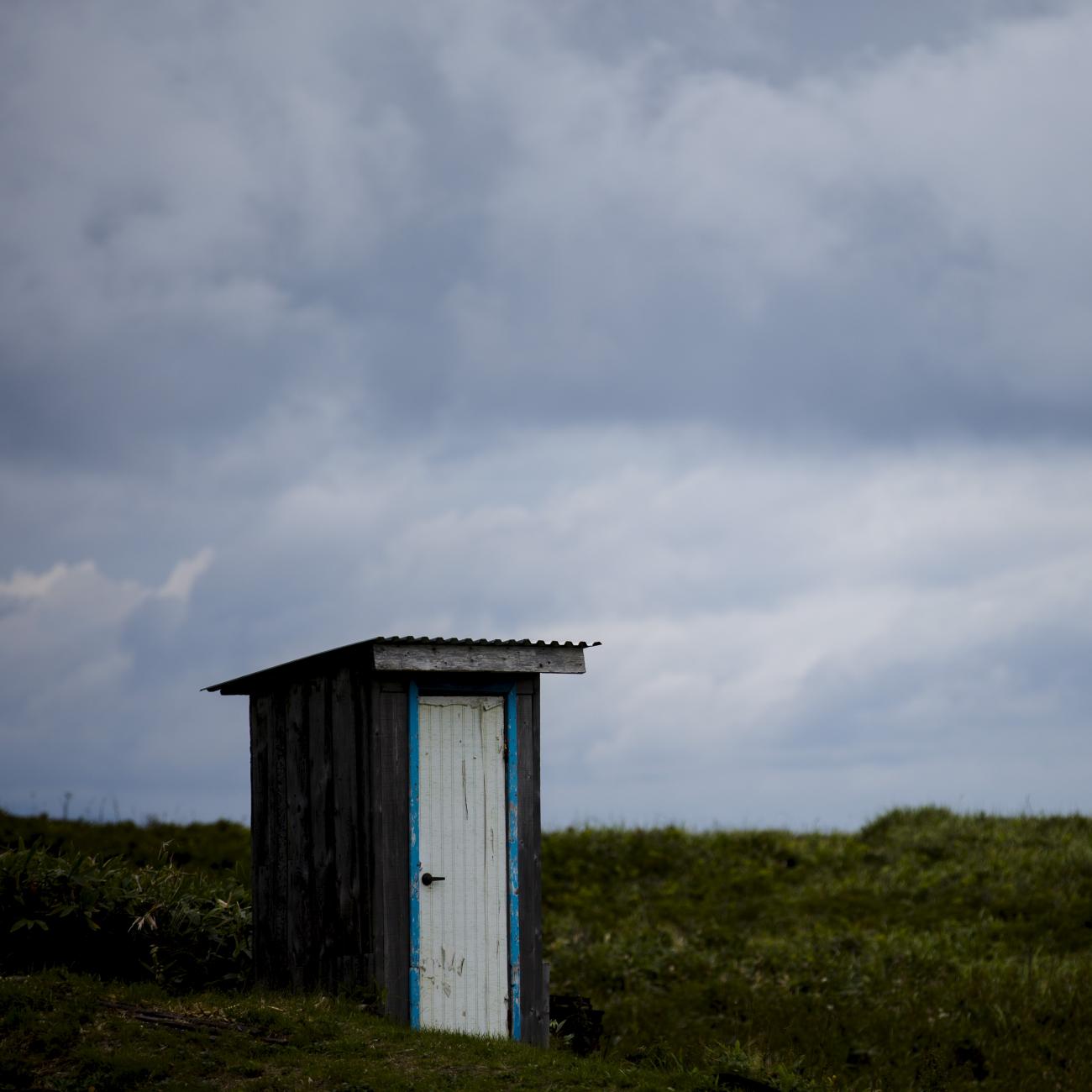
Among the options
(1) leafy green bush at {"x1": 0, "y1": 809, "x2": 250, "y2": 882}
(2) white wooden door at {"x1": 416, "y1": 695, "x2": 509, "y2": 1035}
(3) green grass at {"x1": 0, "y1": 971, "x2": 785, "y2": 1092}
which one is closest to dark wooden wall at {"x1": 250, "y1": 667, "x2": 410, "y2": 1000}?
(2) white wooden door at {"x1": 416, "y1": 695, "x2": 509, "y2": 1035}

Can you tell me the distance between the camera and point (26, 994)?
1120 centimetres

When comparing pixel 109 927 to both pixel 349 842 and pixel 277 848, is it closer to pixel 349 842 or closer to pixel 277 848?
pixel 277 848

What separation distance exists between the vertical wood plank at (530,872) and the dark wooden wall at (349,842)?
0.04 feet

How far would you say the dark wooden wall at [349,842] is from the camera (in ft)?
39.6

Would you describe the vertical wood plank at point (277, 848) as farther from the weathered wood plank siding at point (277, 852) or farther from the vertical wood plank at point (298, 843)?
the vertical wood plank at point (298, 843)

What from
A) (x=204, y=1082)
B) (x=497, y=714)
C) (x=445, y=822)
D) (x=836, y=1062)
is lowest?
(x=836, y=1062)

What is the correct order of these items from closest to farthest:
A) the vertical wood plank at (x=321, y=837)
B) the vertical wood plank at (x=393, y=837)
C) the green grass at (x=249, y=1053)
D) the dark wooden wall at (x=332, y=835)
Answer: the green grass at (x=249, y=1053) < the vertical wood plank at (x=393, y=837) < the dark wooden wall at (x=332, y=835) < the vertical wood plank at (x=321, y=837)

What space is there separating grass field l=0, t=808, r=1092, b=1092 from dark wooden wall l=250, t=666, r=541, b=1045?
2.26ft

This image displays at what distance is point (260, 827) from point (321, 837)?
1.95m

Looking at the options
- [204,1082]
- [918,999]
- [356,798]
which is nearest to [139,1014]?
[204,1082]

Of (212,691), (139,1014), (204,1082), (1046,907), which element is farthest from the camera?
(1046,907)

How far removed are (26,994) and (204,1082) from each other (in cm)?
272

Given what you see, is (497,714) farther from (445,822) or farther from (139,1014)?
(139,1014)

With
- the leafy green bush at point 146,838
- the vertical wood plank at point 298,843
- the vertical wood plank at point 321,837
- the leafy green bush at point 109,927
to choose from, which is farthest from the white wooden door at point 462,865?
the leafy green bush at point 146,838
